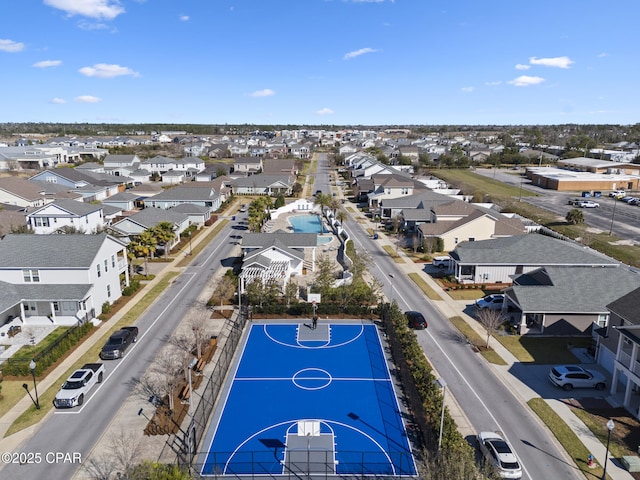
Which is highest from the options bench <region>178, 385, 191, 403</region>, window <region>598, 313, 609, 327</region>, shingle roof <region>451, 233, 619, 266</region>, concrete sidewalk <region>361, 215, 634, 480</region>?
shingle roof <region>451, 233, 619, 266</region>

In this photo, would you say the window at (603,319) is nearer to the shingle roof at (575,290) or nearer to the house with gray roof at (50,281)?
the shingle roof at (575,290)

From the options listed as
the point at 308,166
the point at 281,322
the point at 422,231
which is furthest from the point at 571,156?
the point at 281,322

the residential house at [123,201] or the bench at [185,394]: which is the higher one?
the residential house at [123,201]

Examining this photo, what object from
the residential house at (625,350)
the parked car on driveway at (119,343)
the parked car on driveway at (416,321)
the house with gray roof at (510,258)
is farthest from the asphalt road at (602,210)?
the parked car on driveway at (119,343)

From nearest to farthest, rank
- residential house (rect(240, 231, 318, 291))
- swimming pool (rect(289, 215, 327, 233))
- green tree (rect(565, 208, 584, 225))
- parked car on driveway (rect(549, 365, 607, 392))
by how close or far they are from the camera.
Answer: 1. parked car on driveway (rect(549, 365, 607, 392))
2. residential house (rect(240, 231, 318, 291))
3. green tree (rect(565, 208, 584, 225))
4. swimming pool (rect(289, 215, 327, 233))

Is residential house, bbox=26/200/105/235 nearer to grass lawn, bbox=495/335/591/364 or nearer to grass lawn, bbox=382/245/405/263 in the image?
grass lawn, bbox=382/245/405/263

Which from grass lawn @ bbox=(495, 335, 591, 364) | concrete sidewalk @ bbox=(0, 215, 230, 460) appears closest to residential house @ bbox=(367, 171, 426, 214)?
concrete sidewalk @ bbox=(0, 215, 230, 460)

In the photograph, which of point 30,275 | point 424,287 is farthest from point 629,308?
point 30,275
